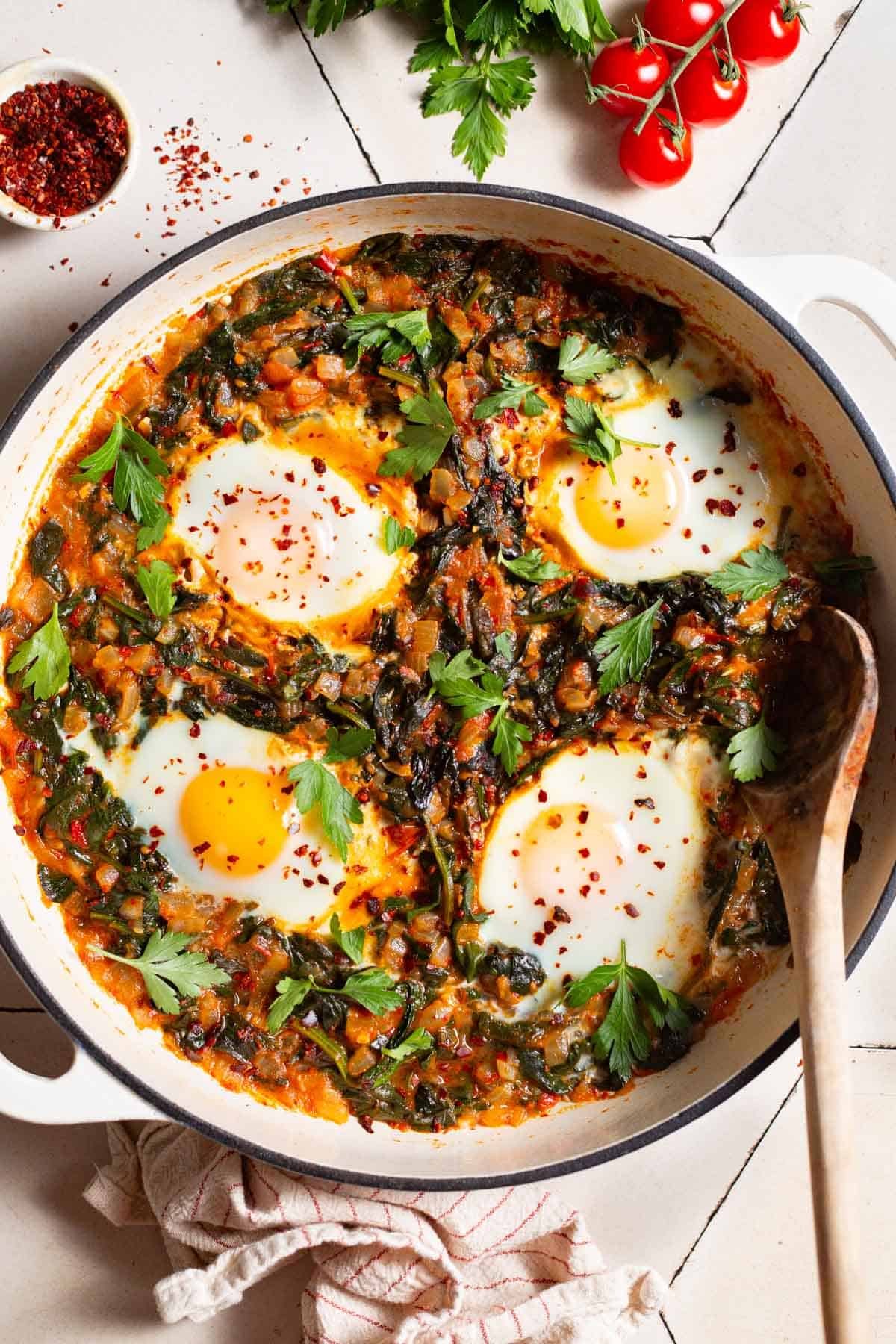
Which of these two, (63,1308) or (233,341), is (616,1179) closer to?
(63,1308)

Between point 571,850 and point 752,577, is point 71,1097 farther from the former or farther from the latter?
point 752,577

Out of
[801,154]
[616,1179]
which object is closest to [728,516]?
[801,154]

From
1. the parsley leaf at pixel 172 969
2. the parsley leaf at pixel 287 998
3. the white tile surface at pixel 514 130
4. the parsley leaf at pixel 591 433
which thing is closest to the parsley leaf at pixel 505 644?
the parsley leaf at pixel 591 433

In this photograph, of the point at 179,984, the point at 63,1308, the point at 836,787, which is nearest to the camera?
the point at 836,787

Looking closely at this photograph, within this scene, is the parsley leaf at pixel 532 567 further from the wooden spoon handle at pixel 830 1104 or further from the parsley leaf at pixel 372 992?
the parsley leaf at pixel 372 992

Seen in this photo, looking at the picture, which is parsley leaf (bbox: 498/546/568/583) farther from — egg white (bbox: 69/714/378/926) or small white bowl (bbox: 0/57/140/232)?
small white bowl (bbox: 0/57/140/232)

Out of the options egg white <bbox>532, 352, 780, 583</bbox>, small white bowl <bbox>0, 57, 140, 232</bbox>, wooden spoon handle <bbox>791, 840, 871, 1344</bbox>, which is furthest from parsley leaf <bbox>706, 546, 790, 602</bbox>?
small white bowl <bbox>0, 57, 140, 232</bbox>

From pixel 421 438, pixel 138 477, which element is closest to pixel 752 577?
pixel 421 438
